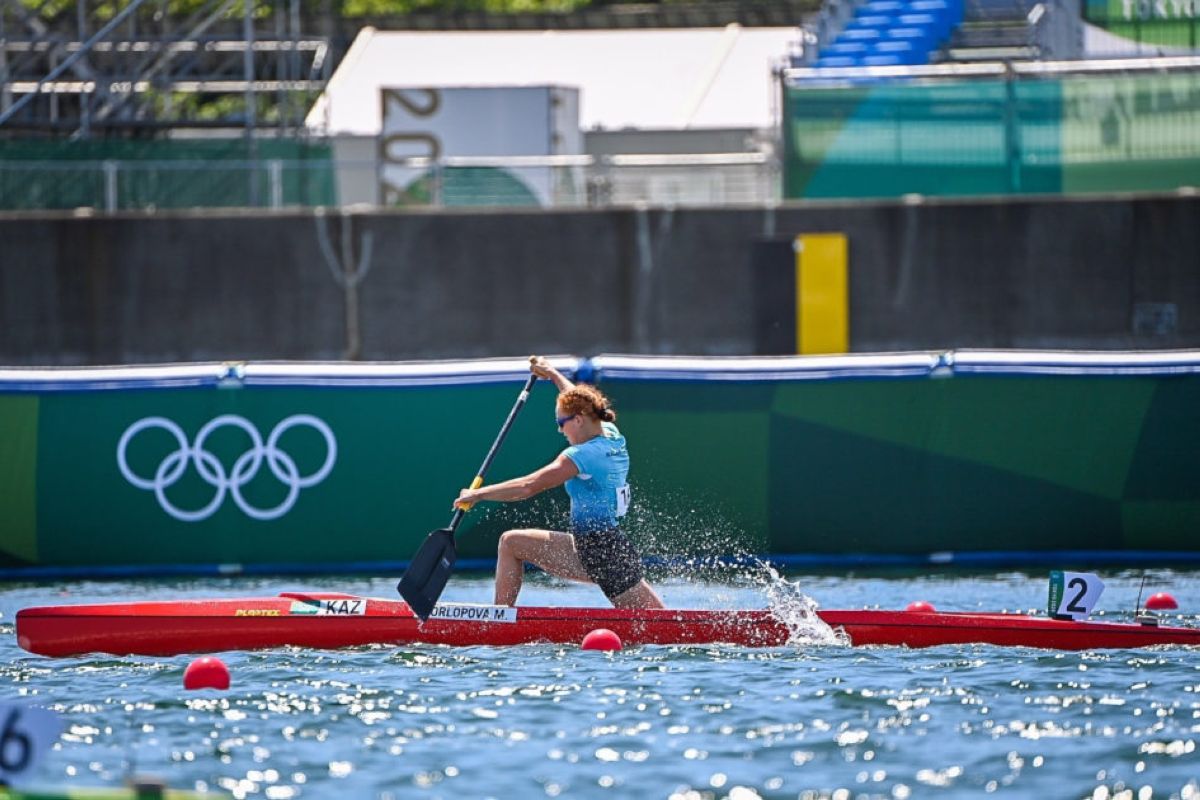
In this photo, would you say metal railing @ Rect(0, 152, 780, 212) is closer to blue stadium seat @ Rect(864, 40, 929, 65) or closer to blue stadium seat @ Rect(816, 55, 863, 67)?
blue stadium seat @ Rect(864, 40, 929, 65)

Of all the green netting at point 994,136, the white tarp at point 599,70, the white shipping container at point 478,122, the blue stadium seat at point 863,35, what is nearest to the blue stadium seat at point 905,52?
the blue stadium seat at point 863,35

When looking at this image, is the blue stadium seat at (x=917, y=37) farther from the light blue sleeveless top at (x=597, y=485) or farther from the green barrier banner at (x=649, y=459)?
the light blue sleeveless top at (x=597, y=485)

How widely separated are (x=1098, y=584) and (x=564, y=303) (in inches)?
380

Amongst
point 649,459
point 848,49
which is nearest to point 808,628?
point 649,459

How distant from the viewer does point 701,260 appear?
1906 cm

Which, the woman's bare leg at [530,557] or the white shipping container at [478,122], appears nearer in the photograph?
the woman's bare leg at [530,557]

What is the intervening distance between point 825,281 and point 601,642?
901cm

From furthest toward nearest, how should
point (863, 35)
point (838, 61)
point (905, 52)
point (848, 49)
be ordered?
1. point (863, 35)
2. point (848, 49)
3. point (838, 61)
4. point (905, 52)

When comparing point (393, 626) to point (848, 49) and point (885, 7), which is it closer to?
point (848, 49)

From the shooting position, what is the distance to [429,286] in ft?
63.3

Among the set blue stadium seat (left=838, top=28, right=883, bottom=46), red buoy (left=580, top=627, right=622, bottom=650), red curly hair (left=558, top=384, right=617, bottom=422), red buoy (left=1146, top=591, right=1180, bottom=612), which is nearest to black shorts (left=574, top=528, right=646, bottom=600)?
red buoy (left=580, top=627, right=622, bottom=650)

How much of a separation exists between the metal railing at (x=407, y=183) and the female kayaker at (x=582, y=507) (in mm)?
8860

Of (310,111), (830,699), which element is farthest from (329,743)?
(310,111)

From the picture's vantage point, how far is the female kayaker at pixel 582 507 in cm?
1063
